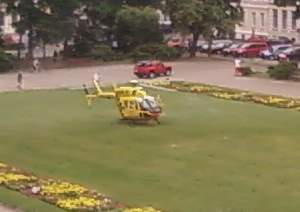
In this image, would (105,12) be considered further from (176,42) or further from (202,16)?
(176,42)

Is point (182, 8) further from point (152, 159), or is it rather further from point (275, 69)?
point (152, 159)

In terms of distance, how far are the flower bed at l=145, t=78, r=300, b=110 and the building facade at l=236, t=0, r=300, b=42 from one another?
32.4 meters

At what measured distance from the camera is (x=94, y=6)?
238 ft

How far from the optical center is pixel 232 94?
49.4 metres

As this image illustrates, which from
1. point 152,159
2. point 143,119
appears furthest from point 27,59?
point 152,159

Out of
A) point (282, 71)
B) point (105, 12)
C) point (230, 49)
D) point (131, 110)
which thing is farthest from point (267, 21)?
point (131, 110)

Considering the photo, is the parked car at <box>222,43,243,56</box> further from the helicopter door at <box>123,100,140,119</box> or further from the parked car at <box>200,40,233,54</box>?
the helicopter door at <box>123,100,140,119</box>

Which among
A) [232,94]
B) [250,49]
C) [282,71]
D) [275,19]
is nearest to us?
[232,94]

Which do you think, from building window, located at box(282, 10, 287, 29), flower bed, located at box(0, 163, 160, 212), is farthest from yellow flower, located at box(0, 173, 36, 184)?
building window, located at box(282, 10, 287, 29)

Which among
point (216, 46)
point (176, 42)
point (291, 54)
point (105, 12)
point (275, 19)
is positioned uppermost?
point (105, 12)

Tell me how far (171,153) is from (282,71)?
2875 cm

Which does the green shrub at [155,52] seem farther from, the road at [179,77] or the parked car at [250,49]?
the parked car at [250,49]

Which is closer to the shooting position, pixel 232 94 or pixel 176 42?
pixel 232 94

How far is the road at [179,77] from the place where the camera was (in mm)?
55406
